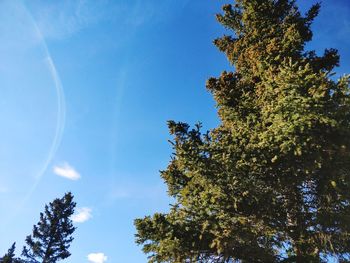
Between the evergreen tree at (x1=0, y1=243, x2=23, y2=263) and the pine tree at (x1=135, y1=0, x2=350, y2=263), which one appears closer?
the pine tree at (x1=135, y1=0, x2=350, y2=263)

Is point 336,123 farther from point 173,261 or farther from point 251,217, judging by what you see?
point 173,261

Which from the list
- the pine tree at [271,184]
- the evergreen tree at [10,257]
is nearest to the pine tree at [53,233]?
the evergreen tree at [10,257]

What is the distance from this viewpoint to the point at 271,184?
11.0 metres

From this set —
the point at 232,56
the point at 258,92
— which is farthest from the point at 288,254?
the point at 232,56

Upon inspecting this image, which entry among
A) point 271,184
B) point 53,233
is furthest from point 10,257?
point 271,184

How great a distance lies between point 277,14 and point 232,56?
306cm

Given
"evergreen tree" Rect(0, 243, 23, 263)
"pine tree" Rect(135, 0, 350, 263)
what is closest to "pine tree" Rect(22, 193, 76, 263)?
"evergreen tree" Rect(0, 243, 23, 263)

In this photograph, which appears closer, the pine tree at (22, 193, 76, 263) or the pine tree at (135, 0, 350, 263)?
the pine tree at (135, 0, 350, 263)

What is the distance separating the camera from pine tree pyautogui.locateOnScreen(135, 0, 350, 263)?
987cm

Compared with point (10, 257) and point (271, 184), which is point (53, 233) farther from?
point (271, 184)

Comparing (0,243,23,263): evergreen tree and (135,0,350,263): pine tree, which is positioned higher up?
(0,243,23,263): evergreen tree

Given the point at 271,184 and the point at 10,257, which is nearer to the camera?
the point at 271,184

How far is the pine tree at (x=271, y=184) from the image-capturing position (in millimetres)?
9867

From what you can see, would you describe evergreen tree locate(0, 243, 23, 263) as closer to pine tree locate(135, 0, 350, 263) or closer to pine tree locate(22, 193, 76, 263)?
pine tree locate(22, 193, 76, 263)
